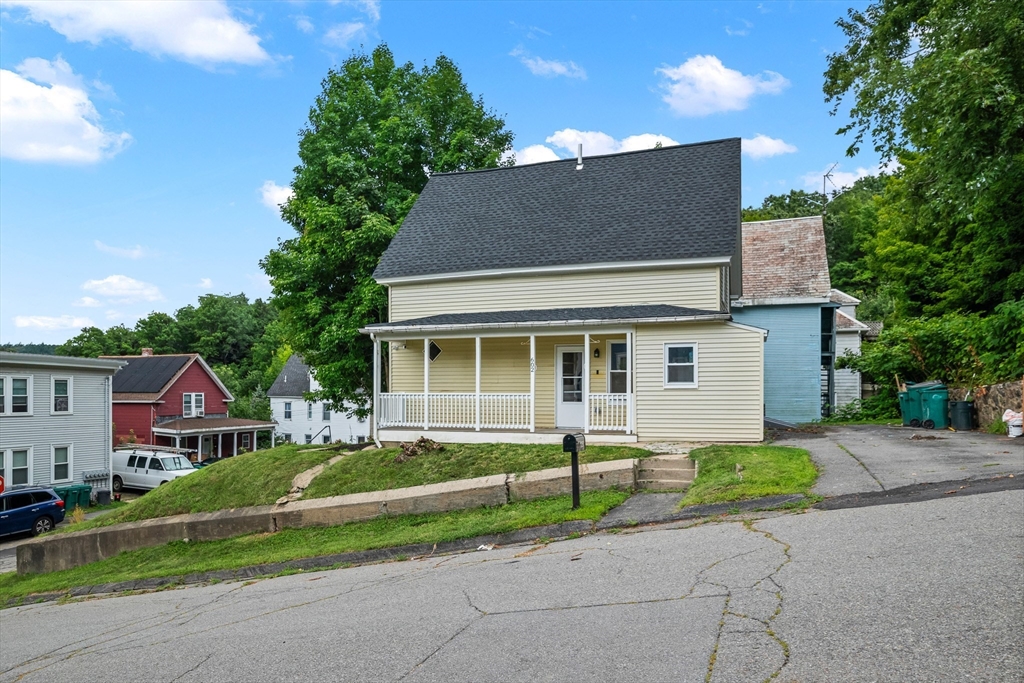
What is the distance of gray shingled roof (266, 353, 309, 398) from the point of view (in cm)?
4686

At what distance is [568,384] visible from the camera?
18.0 m

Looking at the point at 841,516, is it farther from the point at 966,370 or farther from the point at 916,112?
the point at 916,112

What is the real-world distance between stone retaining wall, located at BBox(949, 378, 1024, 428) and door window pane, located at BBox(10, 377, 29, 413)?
30737 mm

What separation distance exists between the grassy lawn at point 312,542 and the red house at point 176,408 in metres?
26.0

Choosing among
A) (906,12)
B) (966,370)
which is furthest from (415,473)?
(906,12)

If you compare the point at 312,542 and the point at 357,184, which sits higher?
the point at 357,184

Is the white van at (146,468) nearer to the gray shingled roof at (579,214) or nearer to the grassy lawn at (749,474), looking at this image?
the gray shingled roof at (579,214)

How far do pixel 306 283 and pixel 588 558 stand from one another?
700 inches

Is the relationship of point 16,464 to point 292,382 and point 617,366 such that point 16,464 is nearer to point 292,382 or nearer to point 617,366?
point 292,382

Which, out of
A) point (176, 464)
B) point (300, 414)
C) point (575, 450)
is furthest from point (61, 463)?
point (575, 450)

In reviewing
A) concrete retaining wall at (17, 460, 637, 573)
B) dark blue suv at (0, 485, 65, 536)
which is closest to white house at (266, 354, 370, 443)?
dark blue suv at (0, 485, 65, 536)

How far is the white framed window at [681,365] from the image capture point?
15742 millimetres

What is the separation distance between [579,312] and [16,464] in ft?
74.3

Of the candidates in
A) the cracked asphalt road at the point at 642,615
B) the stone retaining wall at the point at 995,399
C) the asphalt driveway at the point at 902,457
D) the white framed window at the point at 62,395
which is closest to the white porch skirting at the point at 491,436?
the asphalt driveway at the point at 902,457
